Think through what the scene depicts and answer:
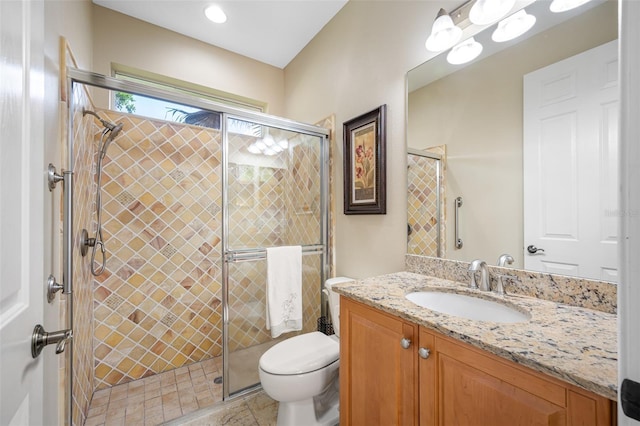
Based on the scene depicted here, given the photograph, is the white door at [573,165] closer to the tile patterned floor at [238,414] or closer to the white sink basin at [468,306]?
the white sink basin at [468,306]

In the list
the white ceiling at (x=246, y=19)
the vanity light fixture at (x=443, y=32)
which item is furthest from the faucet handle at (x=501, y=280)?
the white ceiling at (x=246, y=19)

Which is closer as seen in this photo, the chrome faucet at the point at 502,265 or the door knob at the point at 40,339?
the door knob at the point at 40,339

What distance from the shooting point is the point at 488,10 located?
1.12 metres

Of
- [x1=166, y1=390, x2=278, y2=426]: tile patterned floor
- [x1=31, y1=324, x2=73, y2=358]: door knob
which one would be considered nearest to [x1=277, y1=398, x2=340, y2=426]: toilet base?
[x1=166, y1=390, x2=278, y2=426]: tile patterned floor

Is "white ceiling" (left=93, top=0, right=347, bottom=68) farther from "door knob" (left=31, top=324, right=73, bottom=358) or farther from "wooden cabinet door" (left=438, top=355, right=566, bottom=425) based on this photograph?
"wooden cabinet door" (left=438, top=355, right=566, bottom=425)

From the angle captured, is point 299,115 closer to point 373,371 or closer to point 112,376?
point 373,371

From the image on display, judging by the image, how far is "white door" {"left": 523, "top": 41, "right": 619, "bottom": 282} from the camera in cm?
87

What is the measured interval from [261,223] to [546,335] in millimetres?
1597

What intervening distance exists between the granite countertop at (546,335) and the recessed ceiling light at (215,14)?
2.26 m

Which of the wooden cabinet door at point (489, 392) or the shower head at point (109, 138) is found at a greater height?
the shower head at point (109, 138)

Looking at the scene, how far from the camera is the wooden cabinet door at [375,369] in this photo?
90cm

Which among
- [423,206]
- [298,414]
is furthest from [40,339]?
[423,206]

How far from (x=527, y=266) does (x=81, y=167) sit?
2281 millimetres

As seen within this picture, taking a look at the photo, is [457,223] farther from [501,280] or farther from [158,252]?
[158,252]
